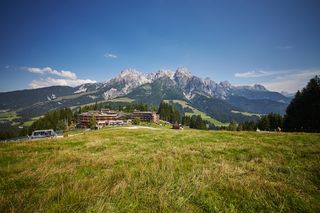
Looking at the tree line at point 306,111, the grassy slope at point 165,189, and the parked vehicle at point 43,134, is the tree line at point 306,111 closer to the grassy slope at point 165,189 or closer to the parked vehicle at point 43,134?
the grassy slope at point 165,189

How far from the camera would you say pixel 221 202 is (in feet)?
17.1

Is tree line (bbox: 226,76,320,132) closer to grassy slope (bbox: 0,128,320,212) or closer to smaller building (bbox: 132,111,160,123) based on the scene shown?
grassy slope (bbox: 0,128,320,212)

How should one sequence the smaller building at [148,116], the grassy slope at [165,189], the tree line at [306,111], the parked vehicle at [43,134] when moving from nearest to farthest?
the grassy slope at [165,189] → the parked vehicle at [43,134] → the tree line at [306,111] → the smaller building at [148,116]

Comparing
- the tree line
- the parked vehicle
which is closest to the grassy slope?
the parked vehicle

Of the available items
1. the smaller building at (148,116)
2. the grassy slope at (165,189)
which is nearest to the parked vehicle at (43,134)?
the grassy slope at (165,189)

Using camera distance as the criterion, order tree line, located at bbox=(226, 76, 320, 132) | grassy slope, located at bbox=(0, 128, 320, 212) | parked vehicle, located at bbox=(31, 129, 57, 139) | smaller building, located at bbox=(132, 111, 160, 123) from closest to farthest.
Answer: grassy slope, located at bbox=(0, 128, 320, 212) < parked vehicle, located at bbox=(31, 129, 57, 139) < tree line, located at bbox=(226, 76, 320, 132) < smaller building, located at bbox=(132, 111, 160, 123)

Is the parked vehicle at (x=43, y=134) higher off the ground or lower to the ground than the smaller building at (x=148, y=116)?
higher

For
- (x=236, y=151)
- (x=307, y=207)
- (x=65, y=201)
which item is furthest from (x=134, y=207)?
(x=236, y=151)

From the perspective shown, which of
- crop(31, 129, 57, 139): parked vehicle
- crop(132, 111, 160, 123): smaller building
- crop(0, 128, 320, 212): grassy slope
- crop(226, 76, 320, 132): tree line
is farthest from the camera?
crop(132, 111, 160, 123): smaller building

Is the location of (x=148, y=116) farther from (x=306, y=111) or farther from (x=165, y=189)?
(x=165, y=189)

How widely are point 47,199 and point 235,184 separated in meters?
6.26

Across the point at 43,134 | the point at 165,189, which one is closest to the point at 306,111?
the point at 165,189

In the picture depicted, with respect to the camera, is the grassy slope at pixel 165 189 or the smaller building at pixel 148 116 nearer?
the grassy slope at pixel 165 189

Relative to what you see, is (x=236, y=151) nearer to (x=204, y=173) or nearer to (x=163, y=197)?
(x=204, y=173)
